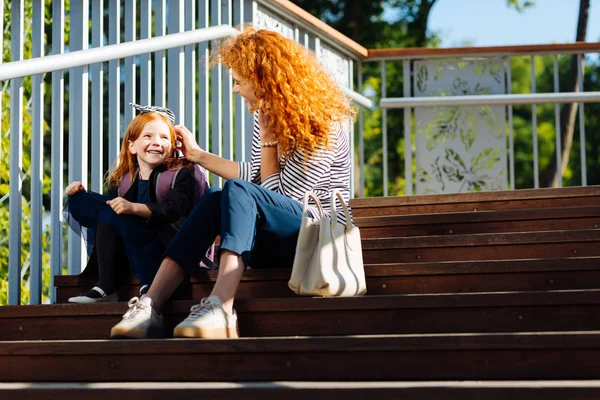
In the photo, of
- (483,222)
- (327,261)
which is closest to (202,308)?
(327,261)

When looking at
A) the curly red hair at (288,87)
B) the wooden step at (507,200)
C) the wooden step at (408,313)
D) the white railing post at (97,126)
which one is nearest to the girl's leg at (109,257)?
the wooden step at (408,313)

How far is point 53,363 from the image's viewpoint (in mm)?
2580

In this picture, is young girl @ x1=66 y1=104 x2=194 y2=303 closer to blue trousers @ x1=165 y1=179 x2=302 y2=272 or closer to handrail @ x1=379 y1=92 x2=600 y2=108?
blue trousers @ x1=165 y1=179 x2=302 y2=272

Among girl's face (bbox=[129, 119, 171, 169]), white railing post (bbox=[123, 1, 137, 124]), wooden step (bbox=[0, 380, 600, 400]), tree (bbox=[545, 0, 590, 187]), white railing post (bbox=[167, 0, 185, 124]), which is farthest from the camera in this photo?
tree (bbox=[545, 0, 590, 187])

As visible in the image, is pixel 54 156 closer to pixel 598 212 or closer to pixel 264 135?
pixel 264 135

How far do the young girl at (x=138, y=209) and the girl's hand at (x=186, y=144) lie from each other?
0.03 meters

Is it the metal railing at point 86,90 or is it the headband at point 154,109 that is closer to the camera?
the metal railing at point 86,90

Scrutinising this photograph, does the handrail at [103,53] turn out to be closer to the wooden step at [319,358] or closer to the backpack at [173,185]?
the backpack at [173,185]

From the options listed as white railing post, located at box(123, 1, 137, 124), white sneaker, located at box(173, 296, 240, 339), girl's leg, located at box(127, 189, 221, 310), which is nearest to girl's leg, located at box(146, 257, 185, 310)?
girl's leg, located at box(127, 189, 221, 310)

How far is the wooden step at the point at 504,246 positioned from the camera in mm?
3160

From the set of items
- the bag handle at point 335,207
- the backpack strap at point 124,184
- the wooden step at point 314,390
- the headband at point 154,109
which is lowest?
the wooden step at point 314,390

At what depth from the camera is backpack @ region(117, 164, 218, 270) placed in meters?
3.21

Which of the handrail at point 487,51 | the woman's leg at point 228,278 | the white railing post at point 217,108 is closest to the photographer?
the woman's leg at point 228,278

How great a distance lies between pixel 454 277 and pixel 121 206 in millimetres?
1035
